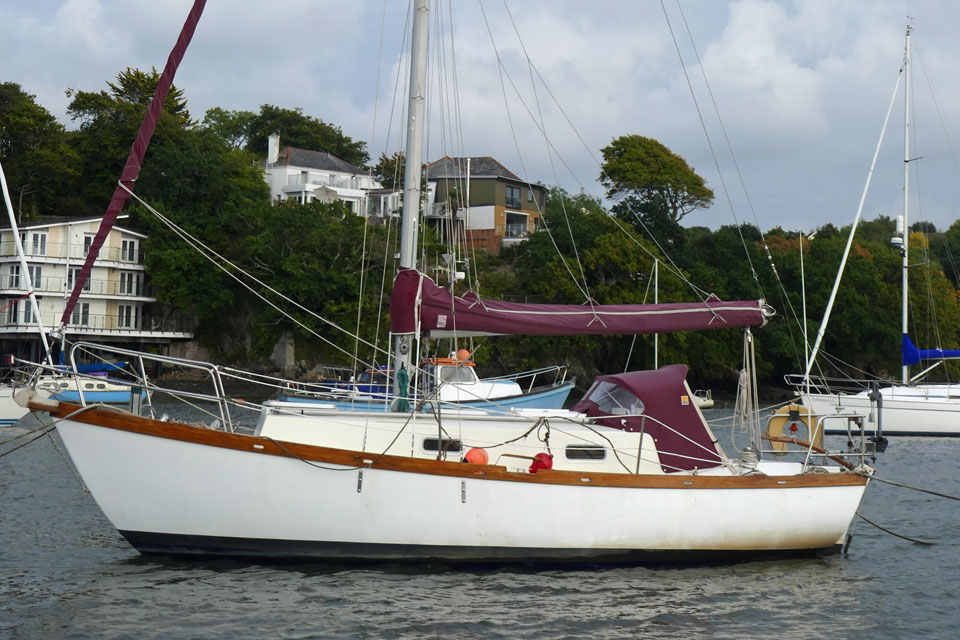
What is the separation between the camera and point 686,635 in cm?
1013

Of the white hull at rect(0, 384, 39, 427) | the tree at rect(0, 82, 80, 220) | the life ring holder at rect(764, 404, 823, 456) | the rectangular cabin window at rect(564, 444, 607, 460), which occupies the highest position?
the tree at rect(0, 82, 80, 220)

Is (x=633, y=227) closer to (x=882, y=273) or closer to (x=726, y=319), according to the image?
(x=882, y=273)

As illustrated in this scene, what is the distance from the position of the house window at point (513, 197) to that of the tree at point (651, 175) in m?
8.91

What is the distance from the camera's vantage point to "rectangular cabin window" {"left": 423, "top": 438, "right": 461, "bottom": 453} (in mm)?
12586

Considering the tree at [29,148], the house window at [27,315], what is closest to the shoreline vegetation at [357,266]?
the tree at [29,148]

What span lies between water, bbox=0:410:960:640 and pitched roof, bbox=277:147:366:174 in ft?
203

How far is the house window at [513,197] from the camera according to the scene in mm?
76625

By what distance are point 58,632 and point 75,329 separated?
4724cm

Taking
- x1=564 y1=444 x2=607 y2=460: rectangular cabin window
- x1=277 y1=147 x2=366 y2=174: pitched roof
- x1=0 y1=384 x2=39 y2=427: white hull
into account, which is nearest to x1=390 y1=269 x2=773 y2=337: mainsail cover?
x1=564 y1=444 x2=607 y2=460: rectangular cabin window

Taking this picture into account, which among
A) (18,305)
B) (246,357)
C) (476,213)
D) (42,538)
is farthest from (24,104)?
(42,538)

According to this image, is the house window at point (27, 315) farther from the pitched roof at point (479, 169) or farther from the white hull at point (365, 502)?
the white hull at point (365, 502)

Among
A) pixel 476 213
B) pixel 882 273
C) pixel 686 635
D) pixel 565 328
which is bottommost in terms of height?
pixel 686 635

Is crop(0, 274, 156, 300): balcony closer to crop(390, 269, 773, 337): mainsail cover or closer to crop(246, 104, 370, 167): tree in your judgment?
crop(246, 104, 370, 167): tree

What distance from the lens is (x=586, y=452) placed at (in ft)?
42.0
